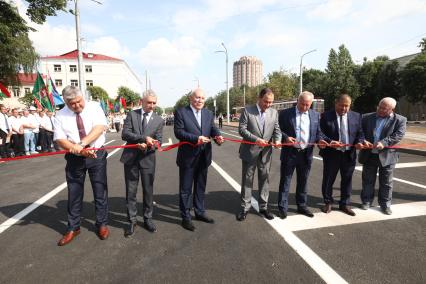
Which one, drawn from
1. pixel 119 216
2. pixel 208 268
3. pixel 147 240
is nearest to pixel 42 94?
pixel 119 216

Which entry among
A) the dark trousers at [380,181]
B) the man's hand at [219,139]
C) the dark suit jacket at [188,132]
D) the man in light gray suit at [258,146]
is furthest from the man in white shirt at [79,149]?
the dark trousers at [380,181]

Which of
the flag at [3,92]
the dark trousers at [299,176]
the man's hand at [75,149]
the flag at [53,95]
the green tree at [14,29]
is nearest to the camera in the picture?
the man's hand at [75,149]

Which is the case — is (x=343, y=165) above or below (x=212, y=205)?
above

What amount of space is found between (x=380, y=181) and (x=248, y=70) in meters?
160

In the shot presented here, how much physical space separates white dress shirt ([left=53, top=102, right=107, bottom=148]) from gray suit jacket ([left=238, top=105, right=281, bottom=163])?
6.70ft

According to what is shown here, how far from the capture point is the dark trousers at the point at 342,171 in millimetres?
4703

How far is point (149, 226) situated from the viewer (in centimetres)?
406

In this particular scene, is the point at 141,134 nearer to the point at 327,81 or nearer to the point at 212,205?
the point at 212,205

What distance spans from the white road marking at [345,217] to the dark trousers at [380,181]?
0.18m

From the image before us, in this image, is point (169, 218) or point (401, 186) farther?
point (401, 186)

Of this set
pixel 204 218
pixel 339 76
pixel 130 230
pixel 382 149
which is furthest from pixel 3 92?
pixel 339 76

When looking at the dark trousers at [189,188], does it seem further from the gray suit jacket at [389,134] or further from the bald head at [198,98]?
the gray suit jacket at [389,134]

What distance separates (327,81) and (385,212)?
49879 mm

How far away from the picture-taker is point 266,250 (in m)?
3.39
